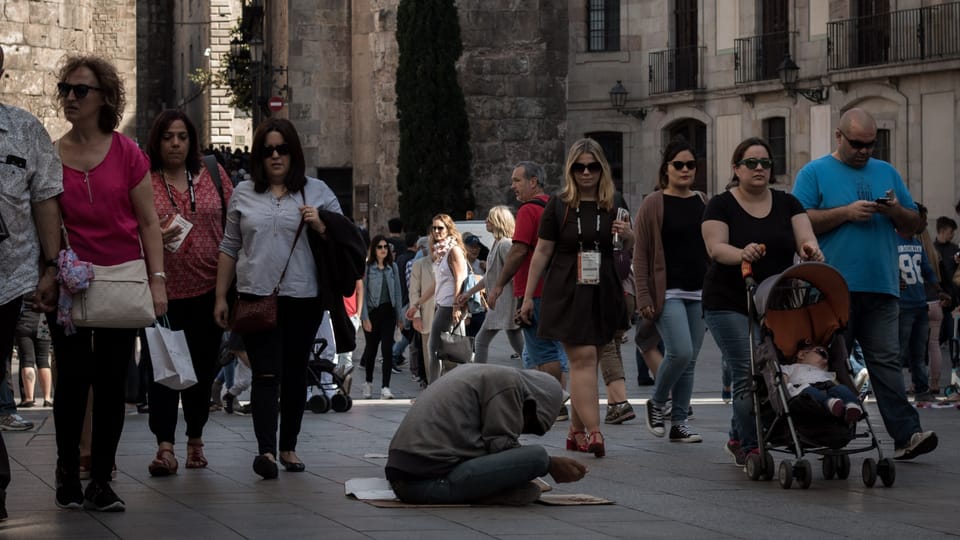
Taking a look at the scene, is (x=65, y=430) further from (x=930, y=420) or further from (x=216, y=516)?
(x=930, y=420)

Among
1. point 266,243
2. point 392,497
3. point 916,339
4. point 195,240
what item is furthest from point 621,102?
point 392,497

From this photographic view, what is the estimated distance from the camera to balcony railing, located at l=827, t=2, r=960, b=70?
113 feet

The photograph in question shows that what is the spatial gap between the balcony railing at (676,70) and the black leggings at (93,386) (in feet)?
120

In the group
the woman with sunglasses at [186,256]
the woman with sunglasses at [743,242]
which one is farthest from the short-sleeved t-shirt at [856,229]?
the woman with sunglasses at [186,256]

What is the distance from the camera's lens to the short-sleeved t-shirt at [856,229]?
10078 mm

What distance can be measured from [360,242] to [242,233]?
57cm

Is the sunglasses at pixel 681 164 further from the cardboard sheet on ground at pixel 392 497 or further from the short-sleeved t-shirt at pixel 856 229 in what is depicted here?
the cardboard sheet on ground at pixel 392 497

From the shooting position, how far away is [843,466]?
9320 mm

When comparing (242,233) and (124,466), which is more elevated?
(242,233)

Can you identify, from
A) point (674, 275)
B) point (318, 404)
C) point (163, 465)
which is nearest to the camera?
point (163, 465)

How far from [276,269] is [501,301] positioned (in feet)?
16.8

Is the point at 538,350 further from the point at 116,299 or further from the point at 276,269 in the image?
the point at 116,299

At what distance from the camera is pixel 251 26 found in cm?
4953

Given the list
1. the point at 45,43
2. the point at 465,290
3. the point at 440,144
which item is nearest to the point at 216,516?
the point at 465,290
